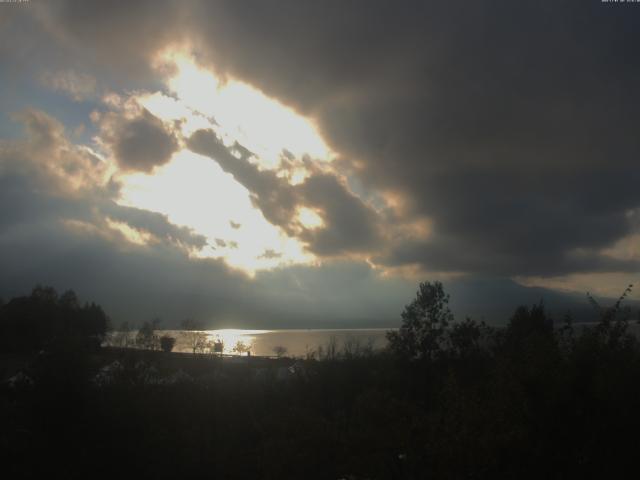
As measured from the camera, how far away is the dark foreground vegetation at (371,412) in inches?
399

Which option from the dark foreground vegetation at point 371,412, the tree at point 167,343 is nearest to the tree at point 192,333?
the tree at point 167,343

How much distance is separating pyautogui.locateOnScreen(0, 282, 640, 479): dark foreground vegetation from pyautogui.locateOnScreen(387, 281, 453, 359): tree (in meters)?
0.08

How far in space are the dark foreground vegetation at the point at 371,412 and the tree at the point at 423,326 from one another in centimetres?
8

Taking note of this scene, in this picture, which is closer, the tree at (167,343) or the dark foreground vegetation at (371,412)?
the dark foreground vegetation at (371,412)

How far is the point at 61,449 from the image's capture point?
19.9 m

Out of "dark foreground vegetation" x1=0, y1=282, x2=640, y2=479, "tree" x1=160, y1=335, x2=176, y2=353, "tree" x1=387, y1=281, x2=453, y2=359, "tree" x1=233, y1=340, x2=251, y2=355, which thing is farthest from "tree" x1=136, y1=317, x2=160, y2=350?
"tree" x1=387, y1=281, x2=453, y2=359

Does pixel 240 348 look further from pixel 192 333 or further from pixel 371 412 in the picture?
pixel 371 412

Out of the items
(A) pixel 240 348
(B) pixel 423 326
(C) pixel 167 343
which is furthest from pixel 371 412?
(A) pixel 240 348

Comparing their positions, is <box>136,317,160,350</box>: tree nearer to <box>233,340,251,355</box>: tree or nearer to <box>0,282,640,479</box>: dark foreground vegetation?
<box>233,340,251,355</box>: tree

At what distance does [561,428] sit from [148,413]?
19415mm

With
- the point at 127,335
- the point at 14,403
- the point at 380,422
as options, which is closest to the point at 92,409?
the point at 14,403

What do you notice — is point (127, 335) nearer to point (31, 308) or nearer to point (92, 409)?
point (31, 308)

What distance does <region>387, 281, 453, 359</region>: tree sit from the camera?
31469mm

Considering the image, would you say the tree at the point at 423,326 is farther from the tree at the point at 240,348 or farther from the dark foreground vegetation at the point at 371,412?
the tree at the point at 240,348
